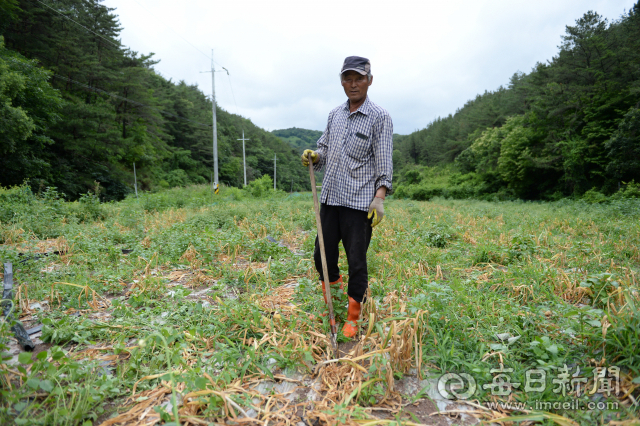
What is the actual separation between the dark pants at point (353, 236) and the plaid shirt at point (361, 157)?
0.28ft

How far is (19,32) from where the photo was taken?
705 inches

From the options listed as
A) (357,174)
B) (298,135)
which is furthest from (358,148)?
(298,135)

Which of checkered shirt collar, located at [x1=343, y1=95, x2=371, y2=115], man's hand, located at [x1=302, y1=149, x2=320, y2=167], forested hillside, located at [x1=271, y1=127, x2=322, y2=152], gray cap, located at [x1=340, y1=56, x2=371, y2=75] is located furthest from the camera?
forested hillside, located at [x1=271, y1=127, x2=322, y2=152]

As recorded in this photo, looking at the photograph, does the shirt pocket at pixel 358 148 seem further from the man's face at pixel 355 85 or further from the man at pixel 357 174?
the man's face at pixel 355 85

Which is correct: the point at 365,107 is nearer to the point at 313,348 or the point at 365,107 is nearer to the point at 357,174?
the point at 357,174

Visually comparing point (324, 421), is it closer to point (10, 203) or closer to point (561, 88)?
point (10, 203)

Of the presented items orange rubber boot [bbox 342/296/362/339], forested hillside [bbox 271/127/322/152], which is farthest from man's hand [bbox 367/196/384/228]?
forested hillside [bbox 271/127/322/152]

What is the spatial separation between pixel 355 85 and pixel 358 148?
1.53 ft

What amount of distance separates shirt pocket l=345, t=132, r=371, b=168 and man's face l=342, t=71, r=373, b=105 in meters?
0.28

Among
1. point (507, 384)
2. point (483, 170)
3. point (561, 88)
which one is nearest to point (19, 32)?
point (507, 384)

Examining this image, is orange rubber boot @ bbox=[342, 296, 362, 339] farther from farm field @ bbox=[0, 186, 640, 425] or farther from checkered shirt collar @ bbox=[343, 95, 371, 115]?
checkered shirt collar @ bbox=[343, 95, 371, 115]

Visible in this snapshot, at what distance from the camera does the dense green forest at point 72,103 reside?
13.7 meters

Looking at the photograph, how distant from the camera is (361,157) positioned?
2311 mm

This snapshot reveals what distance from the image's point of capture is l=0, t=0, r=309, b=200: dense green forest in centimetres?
1370
